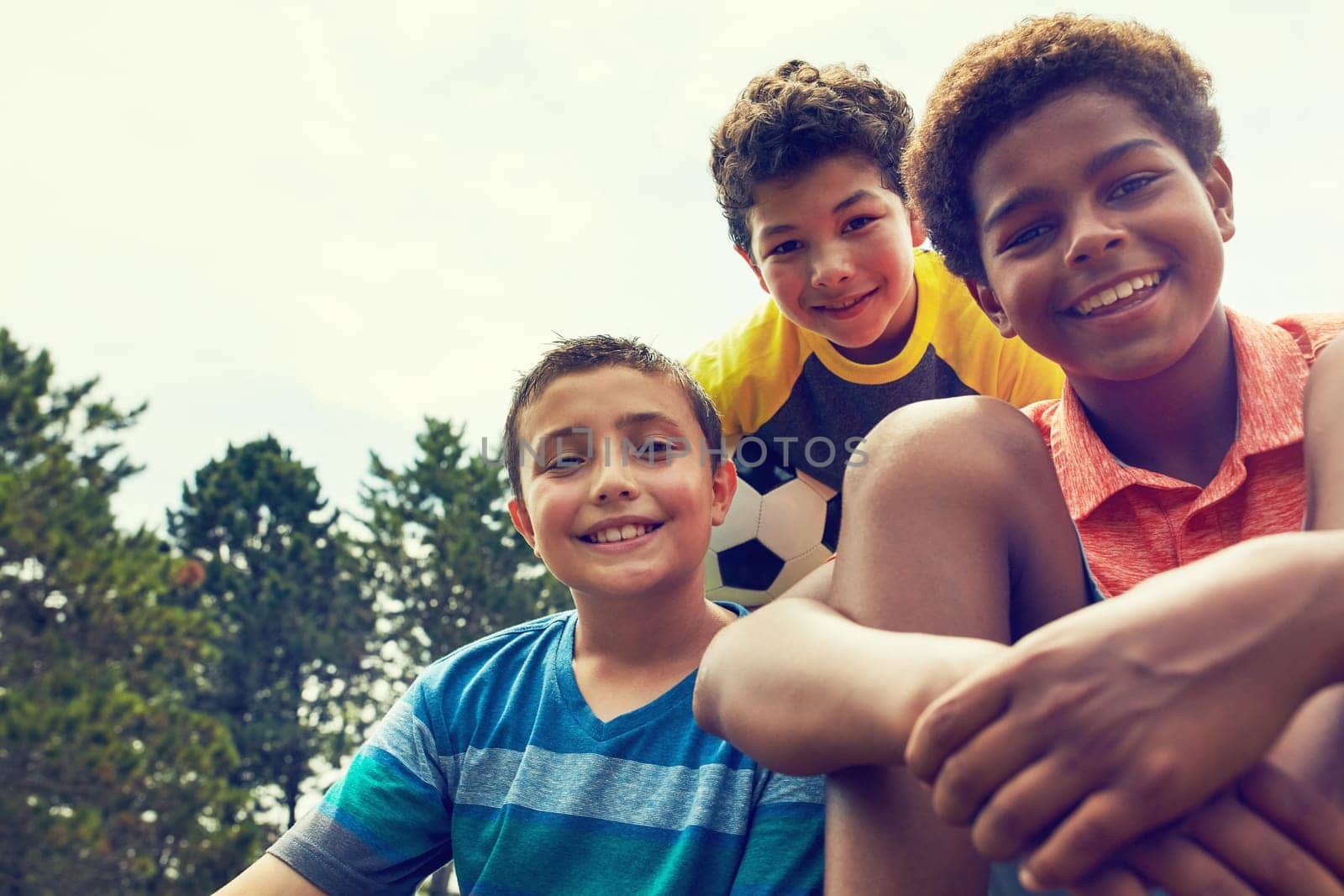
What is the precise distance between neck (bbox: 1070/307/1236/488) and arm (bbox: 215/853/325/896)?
1.53m

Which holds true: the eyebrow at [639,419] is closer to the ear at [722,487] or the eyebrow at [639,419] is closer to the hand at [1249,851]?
the ear at [722,487]

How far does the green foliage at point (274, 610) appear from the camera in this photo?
2212cm

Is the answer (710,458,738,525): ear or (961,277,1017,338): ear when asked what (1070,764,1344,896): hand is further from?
(710,458,738,525): ear

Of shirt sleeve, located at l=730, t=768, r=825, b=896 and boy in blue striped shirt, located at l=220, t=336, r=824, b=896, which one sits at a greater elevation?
boy in blue striped shirt, located at l=220, t=336, r=824, b=896

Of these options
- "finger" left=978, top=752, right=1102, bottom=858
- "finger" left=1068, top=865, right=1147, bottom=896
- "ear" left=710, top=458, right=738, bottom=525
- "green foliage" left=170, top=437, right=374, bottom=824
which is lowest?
"finger" left=1068, top=865, right=1147, bottom=896

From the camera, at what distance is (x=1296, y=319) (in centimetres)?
177

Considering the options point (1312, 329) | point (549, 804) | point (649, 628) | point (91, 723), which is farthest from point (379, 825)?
point (91, 723)

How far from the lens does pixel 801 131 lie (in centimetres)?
302

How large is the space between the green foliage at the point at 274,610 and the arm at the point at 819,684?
22055 millimetres

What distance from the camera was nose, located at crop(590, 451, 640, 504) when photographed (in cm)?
215

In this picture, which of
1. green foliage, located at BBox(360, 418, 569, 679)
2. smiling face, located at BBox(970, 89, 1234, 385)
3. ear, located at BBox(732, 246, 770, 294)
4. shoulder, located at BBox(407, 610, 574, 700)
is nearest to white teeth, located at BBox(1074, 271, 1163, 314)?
smiling face, located at BBox(970, 89, 1234, 385)

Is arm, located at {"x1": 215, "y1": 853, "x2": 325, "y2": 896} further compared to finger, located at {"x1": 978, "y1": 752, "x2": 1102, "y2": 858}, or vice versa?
arm, located at {"x1": 215, "y1": 853, "x2": 325, "y2": 896}

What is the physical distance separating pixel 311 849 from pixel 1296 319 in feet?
6.06

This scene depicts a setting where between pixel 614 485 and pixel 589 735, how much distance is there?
455 millimetres
